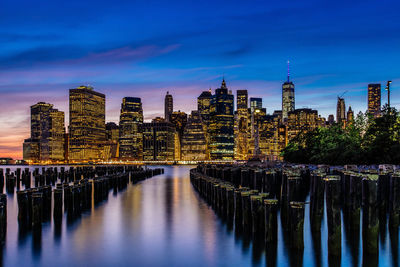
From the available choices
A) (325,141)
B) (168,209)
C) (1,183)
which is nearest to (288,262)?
(168,209)

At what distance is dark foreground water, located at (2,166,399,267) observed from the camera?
49.8ft

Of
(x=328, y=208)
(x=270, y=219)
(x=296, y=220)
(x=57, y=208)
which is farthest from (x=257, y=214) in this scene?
(x=57, y=208)

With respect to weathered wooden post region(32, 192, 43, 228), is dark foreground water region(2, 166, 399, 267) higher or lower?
lower

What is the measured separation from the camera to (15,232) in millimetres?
19906

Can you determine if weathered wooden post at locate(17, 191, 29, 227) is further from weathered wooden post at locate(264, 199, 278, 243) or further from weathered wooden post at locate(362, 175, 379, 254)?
weathered wooden post at locate(362, 175, 379, 254)

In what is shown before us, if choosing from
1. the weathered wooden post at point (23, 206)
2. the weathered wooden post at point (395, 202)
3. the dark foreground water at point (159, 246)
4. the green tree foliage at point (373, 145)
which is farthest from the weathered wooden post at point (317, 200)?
the green tree foliage at point (373, 145)

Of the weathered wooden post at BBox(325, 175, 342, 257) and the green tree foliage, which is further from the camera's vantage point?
the green tree foliage

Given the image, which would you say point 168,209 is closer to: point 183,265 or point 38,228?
point 38,228

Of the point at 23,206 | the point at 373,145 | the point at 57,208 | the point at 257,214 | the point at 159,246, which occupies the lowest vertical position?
the point at 159,246

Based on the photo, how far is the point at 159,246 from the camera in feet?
59.7

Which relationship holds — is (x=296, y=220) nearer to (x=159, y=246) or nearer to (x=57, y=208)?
(x=159, y=246)

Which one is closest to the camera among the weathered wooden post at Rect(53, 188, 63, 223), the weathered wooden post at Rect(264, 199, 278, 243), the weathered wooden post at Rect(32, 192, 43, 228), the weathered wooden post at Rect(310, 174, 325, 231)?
the weathered wooden post at Rect(264, 199, 278, 243)

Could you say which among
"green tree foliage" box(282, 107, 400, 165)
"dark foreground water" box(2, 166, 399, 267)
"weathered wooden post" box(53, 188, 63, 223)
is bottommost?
"dark foreground water" box(2, 166, 399, 267)

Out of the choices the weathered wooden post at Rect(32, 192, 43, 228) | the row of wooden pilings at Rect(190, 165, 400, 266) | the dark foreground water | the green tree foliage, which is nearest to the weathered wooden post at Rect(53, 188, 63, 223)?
the dark foreground water
